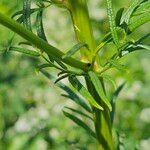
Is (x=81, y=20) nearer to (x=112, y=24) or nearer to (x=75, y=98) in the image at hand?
(x=112, y=24)

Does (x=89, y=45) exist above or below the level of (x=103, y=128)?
above

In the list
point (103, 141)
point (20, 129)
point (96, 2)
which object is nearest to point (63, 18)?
point (96, 2)

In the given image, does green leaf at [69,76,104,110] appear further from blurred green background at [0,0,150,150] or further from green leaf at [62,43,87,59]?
blurred green background at [0,0,150,150]

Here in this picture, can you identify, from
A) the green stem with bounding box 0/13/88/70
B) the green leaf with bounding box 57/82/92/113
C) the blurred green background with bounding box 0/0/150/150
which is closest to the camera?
the green stem with bounding box 0/13/88/70

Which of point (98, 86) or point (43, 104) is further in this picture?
point (43, 104)

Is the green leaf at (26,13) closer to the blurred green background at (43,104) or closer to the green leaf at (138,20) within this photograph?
the green leaf at (138,20)

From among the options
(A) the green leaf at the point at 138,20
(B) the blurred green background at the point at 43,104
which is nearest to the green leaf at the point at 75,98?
(A) the green leaf at the point at 138,20

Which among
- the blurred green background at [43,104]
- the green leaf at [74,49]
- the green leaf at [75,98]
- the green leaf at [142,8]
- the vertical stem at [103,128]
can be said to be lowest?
the blurred green background at [43,104]

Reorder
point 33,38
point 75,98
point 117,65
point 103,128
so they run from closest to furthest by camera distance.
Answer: point 33,38 < point 117,65 < point 103,128 < point 75,98

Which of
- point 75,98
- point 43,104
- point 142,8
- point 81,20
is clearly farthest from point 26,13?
point 43,104

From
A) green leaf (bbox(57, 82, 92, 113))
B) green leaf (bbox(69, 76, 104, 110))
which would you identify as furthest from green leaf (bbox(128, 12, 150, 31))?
green leaf (bbox(57, 82, 92, 113))
